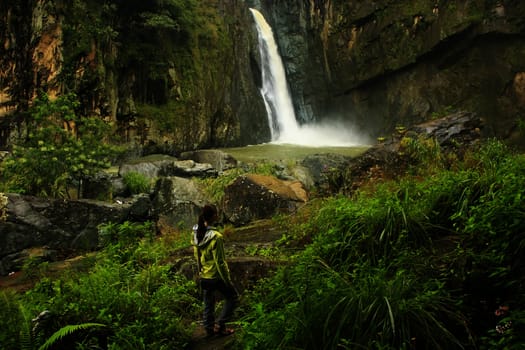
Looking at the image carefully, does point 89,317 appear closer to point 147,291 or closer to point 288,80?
point 147,291

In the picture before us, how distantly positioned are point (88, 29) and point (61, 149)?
28.1ft

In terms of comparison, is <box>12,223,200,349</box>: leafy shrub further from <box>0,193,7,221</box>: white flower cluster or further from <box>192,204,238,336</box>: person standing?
<box>0,193,7,221</box>: white flower cluster

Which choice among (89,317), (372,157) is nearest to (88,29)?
(372,157)

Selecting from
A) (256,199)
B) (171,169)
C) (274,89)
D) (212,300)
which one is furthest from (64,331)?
(274,89)

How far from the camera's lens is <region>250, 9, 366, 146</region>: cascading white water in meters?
26.0

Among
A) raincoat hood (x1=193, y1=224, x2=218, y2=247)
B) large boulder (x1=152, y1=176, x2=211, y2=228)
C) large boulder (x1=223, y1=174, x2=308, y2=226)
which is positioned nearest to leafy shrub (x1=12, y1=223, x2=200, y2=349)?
raincoat hood (x1=193, y1=224, x2=218, y2=247)

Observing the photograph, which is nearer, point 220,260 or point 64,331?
point 64,331

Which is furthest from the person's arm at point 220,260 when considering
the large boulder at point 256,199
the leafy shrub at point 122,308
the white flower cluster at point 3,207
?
the white flower cluster at point 3,207

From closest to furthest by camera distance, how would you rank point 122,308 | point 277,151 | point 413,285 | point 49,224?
point 413,285 → point 122,308 → point 49,224 → point 277,151

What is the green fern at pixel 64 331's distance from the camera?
Answer: 11.1 ft

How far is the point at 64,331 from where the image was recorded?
3.46 meters

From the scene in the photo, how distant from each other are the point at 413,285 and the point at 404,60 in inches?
852

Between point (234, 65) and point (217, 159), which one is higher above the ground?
point (234, 65)

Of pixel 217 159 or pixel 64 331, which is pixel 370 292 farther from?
pixel 217 159
